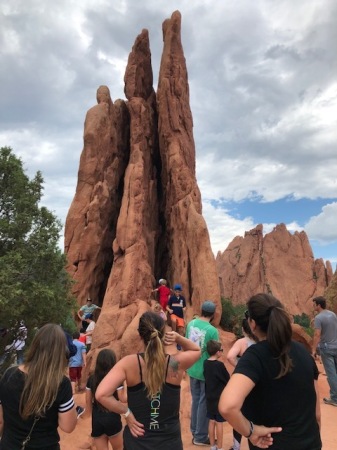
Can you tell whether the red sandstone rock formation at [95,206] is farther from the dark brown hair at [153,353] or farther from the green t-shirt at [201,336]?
the dark brown hair at [153,353]

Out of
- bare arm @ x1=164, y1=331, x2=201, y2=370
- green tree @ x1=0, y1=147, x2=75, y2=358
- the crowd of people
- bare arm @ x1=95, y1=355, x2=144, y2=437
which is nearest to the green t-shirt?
the crowd of people

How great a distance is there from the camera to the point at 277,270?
4962cm

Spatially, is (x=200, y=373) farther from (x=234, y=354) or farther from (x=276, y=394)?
(x=276, y=394)

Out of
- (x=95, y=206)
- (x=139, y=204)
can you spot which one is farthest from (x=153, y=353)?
(x=95, y=206)

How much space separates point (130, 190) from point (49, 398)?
581 inches

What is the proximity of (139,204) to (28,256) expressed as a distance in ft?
21.6

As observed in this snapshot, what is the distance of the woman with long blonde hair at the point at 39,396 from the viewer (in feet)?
8.89

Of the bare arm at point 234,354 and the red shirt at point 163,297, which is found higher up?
the red shirt at point 163,297

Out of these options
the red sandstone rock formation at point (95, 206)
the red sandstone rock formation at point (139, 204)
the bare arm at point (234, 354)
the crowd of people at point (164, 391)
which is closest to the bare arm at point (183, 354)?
the crowd of people at point (164, 391)

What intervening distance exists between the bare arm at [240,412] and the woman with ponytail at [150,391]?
2.50ft

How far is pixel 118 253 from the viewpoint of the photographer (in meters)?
16.3

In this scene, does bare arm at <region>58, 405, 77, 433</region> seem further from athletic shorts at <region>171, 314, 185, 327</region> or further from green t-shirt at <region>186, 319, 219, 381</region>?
athletic shorts at <region>171, 314, 185, 327</region>

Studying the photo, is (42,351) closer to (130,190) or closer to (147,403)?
(147,403)

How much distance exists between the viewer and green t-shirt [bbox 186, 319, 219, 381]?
6.00 meters
